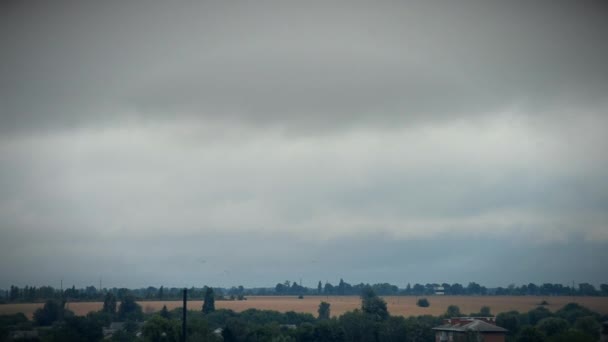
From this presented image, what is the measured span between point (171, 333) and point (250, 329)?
461 inches

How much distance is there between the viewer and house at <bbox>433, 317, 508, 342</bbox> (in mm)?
71000

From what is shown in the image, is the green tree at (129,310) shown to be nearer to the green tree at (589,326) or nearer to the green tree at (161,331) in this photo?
the green tree at (161,331)

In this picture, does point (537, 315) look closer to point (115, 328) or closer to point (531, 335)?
point (531, 335)

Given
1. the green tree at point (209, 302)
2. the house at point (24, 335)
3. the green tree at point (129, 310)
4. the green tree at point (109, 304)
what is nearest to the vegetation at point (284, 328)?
the green tree at point (129, 310)

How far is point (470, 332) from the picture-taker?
7031cm

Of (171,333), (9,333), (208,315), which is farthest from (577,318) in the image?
(9,333)

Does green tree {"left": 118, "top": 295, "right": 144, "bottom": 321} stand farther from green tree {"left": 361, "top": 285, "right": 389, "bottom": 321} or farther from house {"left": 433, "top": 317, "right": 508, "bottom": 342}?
house {"left": 433, "top": 317, "right": 508, "bottom": 342}

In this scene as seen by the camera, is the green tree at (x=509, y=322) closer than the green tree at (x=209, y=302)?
Yes

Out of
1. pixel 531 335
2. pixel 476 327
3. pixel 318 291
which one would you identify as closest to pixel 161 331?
pixel 476 327

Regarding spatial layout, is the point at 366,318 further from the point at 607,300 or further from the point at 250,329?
Result: the point at 607,300

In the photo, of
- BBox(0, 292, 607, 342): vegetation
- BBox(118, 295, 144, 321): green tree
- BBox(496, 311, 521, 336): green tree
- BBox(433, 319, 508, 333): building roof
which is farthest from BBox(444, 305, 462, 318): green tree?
BBox(118, 295, 144, 321): green tree

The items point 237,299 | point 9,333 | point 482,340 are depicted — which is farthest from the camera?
point 237,299

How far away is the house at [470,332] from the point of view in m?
71.0

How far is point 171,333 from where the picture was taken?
77.1 metres
